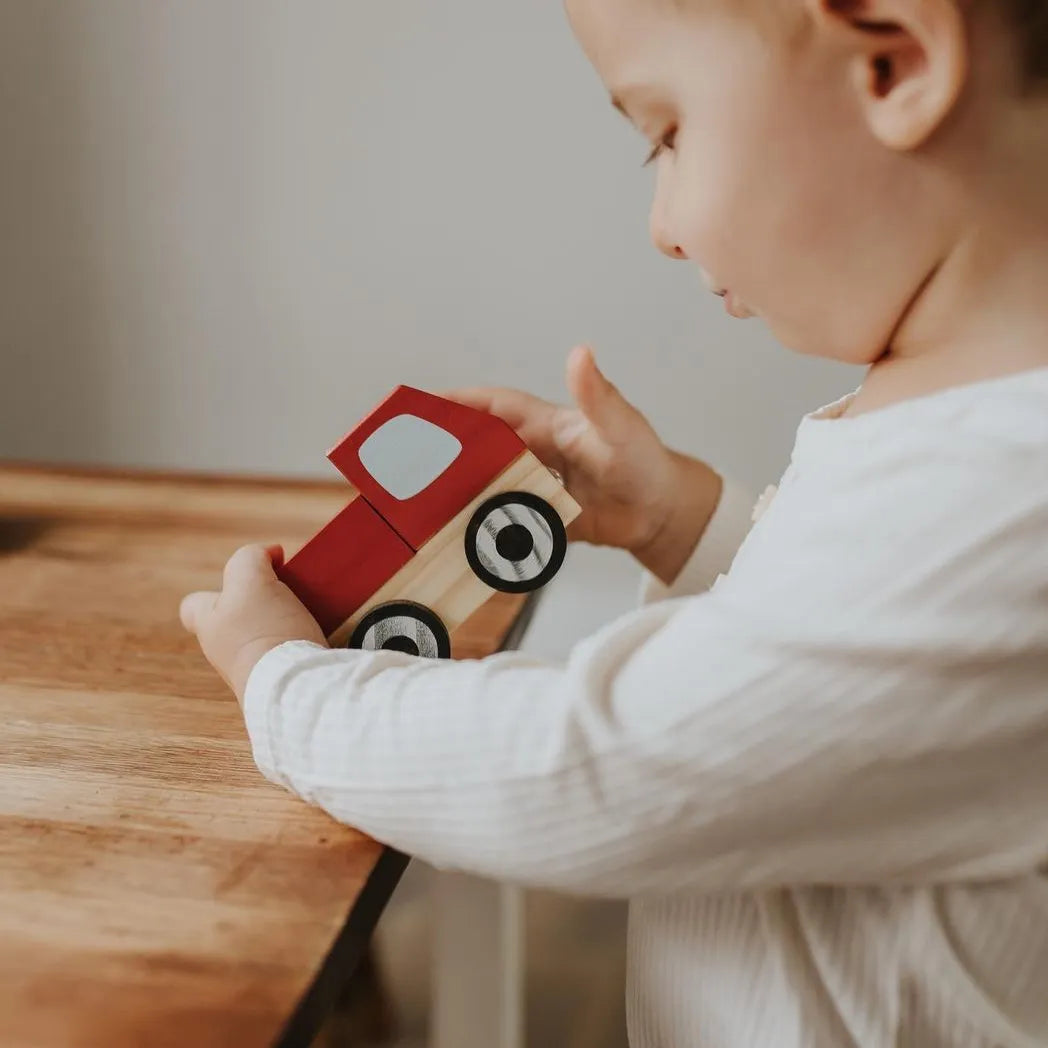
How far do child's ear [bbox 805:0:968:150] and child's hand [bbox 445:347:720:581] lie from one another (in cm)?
27

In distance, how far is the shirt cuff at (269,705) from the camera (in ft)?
1.46

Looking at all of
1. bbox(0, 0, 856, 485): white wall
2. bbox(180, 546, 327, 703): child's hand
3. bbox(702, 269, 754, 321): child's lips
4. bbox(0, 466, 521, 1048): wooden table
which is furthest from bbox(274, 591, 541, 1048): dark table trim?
bbox(0, 0, 856, 485): white wall

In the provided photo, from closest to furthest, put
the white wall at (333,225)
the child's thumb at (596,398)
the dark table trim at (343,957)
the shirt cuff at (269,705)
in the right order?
the dark table trim at (343,957) → the shirt cuff at (269,705) → the child's thumb at (596,398) → the white wall at (333,225)

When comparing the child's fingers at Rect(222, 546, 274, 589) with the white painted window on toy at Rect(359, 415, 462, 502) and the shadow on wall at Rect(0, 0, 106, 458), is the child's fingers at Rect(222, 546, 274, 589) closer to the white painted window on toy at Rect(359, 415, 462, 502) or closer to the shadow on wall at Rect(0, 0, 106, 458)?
the white painted window on toy at Rect(359, 415, 462, 502)

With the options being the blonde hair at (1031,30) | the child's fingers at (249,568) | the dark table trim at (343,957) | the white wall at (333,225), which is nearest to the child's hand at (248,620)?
the child's fingers at (249,568)

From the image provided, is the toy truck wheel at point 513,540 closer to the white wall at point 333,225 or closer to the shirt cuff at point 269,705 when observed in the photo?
the shirt cuff at point 269,705

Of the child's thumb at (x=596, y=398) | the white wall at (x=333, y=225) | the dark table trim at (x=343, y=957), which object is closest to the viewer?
the dark table trim at (x=343, y=957)

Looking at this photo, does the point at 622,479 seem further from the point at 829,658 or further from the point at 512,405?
the point at 829,658

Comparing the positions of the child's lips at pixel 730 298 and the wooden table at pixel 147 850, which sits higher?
the child's lips at pixel 730 298

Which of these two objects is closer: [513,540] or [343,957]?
[343,957]

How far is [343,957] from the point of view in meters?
0.37

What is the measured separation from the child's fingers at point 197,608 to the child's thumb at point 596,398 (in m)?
0.21

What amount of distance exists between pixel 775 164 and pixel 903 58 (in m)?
0.05

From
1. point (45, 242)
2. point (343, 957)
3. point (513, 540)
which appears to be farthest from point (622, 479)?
point (45, 242)
